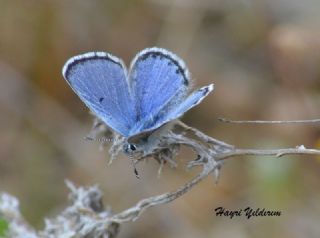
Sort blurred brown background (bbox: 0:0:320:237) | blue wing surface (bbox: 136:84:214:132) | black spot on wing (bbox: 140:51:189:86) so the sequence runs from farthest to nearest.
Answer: blurred brown background (bbox: 0:0:320:237), black spot on wing (bbox: 140:51:189:86), blue wing surface (bbox: 136:84:214:132)

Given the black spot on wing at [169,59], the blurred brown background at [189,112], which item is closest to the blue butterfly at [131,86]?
→ the black spot on wing at [169,59]

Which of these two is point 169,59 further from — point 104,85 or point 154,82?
point 104,85

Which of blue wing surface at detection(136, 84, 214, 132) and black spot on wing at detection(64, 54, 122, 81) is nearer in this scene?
blue wing surface at detection(136, 84, 214, 132)

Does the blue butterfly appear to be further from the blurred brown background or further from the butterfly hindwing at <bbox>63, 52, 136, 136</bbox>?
the blurred brown background

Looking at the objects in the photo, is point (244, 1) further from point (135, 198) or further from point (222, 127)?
point (135, 198)

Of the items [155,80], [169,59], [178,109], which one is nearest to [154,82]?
[155,80]

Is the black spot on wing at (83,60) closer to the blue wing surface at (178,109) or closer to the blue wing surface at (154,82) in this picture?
the blue wing surface at (154,82)

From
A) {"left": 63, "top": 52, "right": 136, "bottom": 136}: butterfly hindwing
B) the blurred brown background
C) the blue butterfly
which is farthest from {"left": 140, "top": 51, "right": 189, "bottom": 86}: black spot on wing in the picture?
the blurred brown background

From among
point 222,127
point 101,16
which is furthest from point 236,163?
point 101,16
